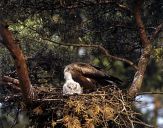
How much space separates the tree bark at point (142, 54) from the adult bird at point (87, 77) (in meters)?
0.44

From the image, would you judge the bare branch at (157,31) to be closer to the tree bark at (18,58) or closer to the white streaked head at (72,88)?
the white streaked head at (72,88)

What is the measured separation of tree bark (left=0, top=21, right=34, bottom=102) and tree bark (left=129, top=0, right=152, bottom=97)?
1829 mm

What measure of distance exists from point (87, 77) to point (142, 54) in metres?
1.01

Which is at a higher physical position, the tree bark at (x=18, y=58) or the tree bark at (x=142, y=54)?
the tree bark at (x=142, y=54)

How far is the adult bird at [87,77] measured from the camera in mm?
9797

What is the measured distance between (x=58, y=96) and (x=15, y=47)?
1.67 meters

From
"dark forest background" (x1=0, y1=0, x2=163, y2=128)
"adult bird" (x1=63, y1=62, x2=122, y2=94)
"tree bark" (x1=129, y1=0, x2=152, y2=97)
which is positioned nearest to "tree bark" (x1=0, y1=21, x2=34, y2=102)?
"adult bird" (x1=63, y1=62, x2=122, y2=94)

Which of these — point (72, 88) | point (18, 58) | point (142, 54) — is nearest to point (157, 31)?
point (142, 54)

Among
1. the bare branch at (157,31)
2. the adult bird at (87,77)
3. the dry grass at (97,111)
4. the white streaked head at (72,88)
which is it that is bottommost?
the dry grass at (97,111)

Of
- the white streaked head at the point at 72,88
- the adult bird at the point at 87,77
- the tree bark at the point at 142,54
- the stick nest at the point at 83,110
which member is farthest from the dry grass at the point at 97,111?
the adult bird at the point at 87,77

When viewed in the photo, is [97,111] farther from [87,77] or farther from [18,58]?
[87,77]

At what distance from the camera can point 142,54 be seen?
9.80 metres

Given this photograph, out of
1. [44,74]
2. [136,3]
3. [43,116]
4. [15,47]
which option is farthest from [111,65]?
[15,47]

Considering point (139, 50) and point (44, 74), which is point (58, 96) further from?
point (139, 50)
